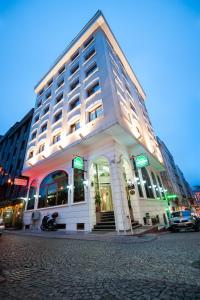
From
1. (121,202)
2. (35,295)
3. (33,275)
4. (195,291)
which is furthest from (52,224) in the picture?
(195,291)

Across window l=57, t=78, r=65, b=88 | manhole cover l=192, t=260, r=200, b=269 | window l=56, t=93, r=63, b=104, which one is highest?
window l=57, t=78, r=65, b=88

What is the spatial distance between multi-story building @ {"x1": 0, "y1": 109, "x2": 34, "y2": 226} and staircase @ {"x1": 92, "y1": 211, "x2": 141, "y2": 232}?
12.7 meters

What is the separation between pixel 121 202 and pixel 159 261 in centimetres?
737

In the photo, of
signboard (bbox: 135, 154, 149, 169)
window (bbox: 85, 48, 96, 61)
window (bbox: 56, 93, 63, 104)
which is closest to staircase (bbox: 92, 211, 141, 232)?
signboard (bbox: 135, 154, 149, 169)

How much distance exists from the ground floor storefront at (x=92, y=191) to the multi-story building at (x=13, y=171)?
4.57m

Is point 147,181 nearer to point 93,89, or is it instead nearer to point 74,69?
point 93,89

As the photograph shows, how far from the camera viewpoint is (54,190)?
1750cm

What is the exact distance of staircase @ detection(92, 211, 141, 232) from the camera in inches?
480

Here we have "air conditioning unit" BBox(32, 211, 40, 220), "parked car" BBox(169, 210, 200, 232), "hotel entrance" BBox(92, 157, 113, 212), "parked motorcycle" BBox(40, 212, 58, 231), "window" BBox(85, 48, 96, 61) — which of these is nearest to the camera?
"parked car" BBox(169, 210, 200, 232)

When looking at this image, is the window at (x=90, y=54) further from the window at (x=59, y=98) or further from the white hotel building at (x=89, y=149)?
the window at (x=59, y=98)

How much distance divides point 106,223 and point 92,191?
288cm

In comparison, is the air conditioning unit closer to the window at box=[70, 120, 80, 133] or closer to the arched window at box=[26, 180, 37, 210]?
the arched window at box=[26, 180, 37, 210]

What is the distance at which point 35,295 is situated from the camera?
2.78m

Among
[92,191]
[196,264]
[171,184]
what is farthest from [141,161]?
[171,184]
